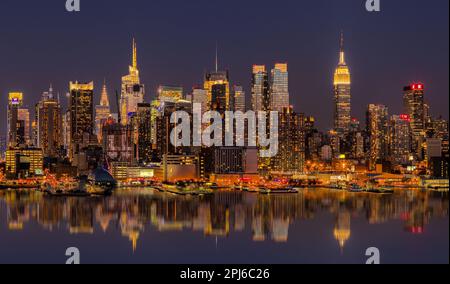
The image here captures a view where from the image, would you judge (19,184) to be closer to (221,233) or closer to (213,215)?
(213,215)

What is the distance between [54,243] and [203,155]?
39.3 meters

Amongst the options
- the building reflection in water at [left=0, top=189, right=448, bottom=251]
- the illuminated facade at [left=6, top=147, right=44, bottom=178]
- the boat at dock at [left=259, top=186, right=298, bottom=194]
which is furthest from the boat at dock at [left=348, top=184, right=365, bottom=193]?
the illuminated facade at [left=6, top=147, right=44, bottom=178]

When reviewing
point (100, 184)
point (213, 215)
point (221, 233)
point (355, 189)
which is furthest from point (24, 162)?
point (221, 233)

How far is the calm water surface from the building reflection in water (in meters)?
0.03

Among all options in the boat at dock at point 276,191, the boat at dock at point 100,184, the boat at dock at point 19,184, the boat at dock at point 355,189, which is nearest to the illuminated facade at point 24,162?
the boat at dock at point 19,184

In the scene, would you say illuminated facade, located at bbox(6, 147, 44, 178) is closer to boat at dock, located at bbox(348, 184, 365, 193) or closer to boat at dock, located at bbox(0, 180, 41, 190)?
boat at dock, located at bbox(0, 180, 41, 190)

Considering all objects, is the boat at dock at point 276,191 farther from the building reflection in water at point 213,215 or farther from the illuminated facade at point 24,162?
the illuminated facade at point 24,162

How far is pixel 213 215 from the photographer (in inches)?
872

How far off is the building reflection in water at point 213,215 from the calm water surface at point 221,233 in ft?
0.09

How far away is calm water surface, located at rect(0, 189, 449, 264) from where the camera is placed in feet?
47.1

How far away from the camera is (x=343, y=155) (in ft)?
212
